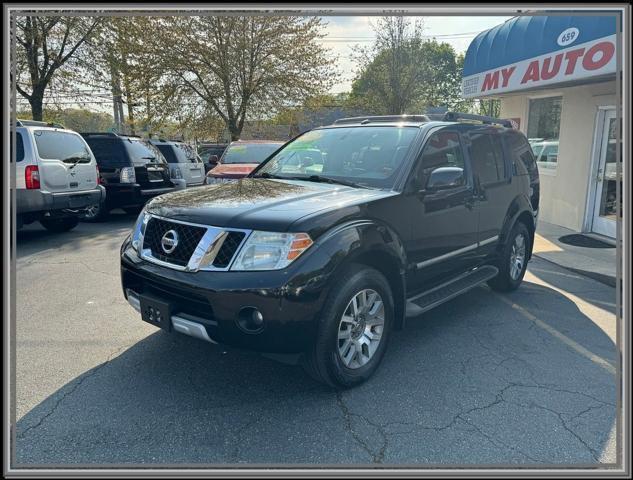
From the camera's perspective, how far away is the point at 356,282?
307cm

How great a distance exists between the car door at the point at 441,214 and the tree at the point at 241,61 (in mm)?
17268

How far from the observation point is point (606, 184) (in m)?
8.57

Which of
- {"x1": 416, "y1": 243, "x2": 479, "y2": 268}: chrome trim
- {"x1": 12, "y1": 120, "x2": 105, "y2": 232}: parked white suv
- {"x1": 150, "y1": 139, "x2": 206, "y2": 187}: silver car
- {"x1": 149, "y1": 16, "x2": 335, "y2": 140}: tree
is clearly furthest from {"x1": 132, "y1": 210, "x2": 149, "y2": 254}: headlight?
{"x1": 149, "y1": 16, "x2": 335, "y2": 140}: tree

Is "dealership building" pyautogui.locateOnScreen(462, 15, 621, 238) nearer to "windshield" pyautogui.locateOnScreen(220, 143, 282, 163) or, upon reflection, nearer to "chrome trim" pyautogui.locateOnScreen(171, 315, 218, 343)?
"windshield" pyautogui.locateOnScreen(220, 143, 282, 163)

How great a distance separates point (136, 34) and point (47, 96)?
456 cm

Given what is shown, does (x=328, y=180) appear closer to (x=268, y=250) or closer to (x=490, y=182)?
(x=268, y=250)

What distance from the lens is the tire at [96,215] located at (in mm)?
9555

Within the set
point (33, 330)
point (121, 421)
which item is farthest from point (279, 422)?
point (33, 330)

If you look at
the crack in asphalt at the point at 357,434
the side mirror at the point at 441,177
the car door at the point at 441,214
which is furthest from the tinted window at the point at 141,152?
the crack in asphalt at the point at 357,434

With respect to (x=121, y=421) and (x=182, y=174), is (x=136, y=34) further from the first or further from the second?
(x=121, y=421)

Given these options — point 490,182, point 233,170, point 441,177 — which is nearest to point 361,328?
point 441,177

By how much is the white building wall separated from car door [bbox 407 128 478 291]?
5652 mm

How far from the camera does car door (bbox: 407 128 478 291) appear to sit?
3716mm

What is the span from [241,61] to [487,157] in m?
18.3
